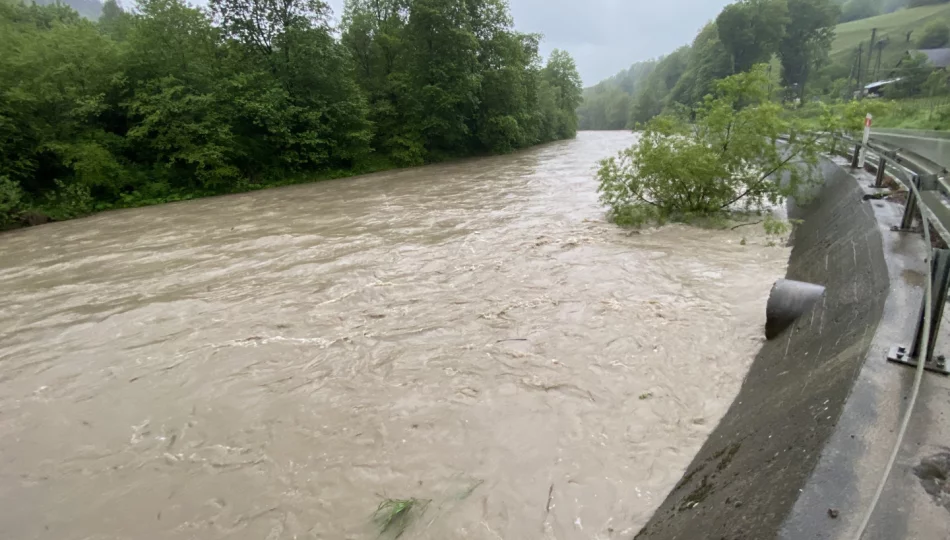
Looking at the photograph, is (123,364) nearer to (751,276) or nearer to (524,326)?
(524,326)

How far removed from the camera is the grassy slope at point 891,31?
207 feet

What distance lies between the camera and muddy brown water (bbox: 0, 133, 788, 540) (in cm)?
338

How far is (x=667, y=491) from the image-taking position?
3.25 metres

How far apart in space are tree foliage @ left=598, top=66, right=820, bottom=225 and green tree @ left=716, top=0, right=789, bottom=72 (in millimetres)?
59759

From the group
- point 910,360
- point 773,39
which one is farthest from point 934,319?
point 773,39

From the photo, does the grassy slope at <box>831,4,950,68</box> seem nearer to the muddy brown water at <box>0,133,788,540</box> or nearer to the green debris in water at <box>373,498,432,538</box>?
the muddy brown water at <box>0,133,788,540</box>

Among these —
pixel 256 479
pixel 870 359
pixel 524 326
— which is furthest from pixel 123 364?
Result: pixel 870 359

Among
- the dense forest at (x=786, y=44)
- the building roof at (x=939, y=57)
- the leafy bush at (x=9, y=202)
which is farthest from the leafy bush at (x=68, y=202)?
the building roof at (x=939, y=57)

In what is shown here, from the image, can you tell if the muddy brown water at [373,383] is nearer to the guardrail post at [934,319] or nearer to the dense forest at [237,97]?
the guardrail post at [934,319]

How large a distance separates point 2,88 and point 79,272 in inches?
503

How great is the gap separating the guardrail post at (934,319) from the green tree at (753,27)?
224 ft

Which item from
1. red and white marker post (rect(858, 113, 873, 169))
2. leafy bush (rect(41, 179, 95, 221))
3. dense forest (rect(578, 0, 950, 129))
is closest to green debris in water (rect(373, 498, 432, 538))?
red and white marker post (rect(858, 113, 873, 169))

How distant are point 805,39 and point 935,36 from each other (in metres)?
14.0

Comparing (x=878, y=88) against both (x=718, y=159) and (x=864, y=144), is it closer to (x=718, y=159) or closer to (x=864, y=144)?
(x=864, y=144)
